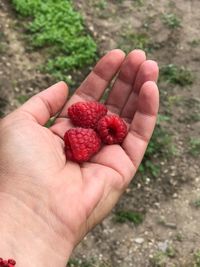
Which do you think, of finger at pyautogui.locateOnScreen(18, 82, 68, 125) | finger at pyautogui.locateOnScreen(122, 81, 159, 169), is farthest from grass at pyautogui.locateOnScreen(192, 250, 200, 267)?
finger at pyautogui.locateOnScreen(18, 82, 68, 125)

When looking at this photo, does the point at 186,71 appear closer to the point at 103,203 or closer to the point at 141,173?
the point at 141,173

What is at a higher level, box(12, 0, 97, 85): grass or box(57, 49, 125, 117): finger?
box(57, 49, 125, 117): finger

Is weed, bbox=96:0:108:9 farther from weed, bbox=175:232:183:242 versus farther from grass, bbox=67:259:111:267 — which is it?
grass, bbox=67:259:111:267

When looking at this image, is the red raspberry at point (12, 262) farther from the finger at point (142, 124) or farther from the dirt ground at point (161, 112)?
the dirt ground at point (161, 112)

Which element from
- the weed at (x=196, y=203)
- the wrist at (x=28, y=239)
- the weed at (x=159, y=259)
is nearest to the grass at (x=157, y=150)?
the weed at (x=196, y=203)

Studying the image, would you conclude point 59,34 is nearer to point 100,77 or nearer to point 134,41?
point 134,41

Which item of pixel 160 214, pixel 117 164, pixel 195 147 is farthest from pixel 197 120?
pixel 117 164
